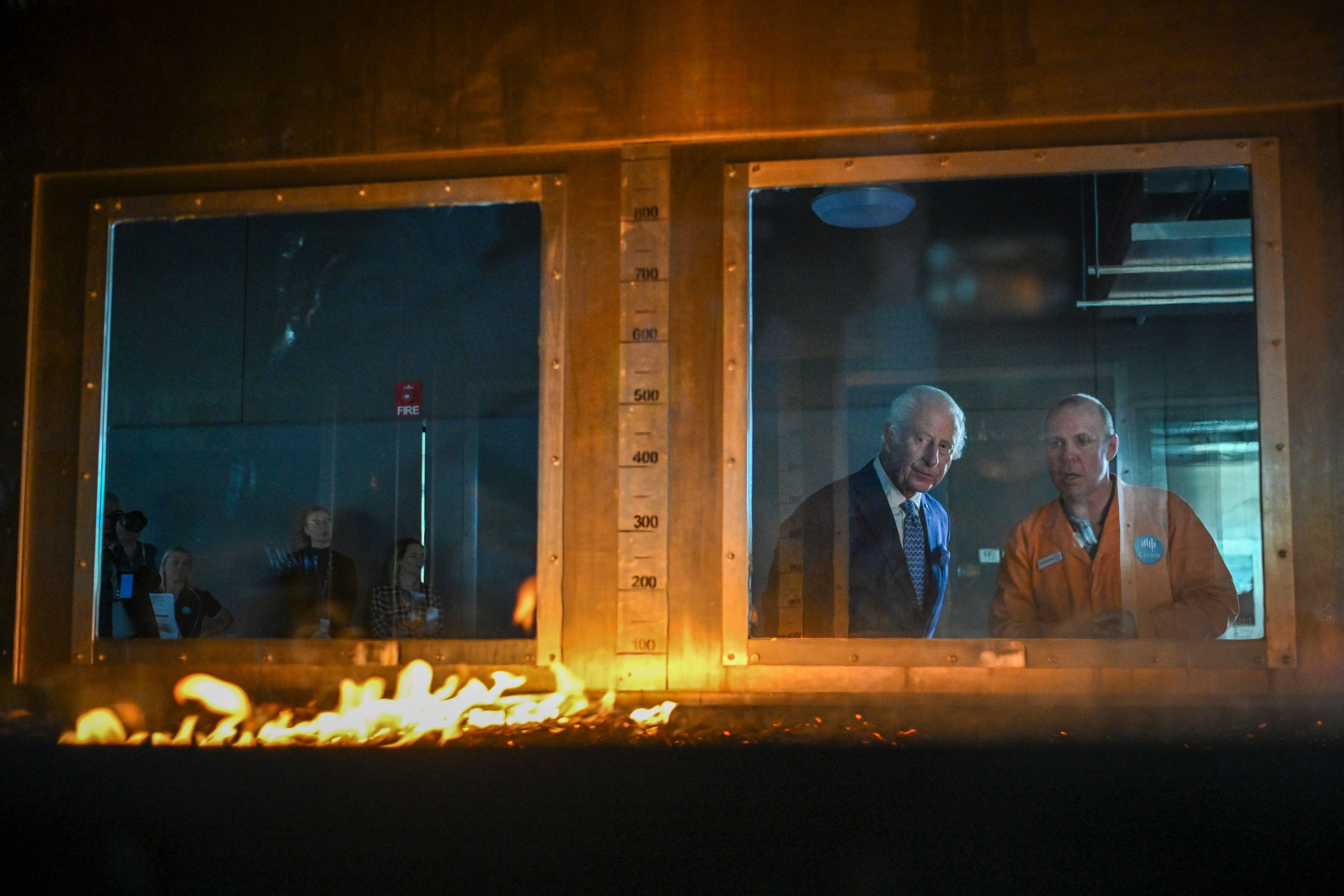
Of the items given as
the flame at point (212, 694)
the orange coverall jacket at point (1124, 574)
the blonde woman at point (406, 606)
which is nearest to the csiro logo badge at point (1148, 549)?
the orange coverall jacket at point (1124, 574)

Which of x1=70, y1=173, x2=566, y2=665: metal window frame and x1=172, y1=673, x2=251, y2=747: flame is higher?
x1=70, y1=173, x2=566, y2=665: metal window frame

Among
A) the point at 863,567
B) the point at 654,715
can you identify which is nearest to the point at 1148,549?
the point at 863,567

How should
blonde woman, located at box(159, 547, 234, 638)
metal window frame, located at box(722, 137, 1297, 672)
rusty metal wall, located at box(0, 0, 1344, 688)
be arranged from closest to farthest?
metal window frame, located at box(722, 137, 1297, 672), rusty metal wall, located at box(0, 0, 1344, 688), blonde woman, located at box(159, 547, 234, 638)

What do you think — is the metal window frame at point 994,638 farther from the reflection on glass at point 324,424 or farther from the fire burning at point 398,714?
the reflection on glass at point 324,424

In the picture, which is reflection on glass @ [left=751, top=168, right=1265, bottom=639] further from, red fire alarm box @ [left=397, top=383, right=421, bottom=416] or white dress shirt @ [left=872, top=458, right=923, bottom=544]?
red fire alarm box @ [left=397, top=383, right=421, bottom=416]

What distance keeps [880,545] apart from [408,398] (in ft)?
4.77

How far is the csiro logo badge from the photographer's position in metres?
2.75

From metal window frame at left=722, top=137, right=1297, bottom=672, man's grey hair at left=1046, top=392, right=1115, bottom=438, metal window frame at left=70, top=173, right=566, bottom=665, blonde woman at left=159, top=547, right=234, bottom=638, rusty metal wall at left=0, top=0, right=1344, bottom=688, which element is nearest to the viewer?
metal window frame at left=722, top=137, right=1297, bottom=672

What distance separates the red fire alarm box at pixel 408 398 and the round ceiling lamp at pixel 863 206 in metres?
1.29

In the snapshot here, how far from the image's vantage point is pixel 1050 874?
1496 mm

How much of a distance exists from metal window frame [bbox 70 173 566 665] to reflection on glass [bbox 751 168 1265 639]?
49 centimetres

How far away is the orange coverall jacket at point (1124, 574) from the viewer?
2637 millimetres

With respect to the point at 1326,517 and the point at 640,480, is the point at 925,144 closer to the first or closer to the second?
the point at 640,480

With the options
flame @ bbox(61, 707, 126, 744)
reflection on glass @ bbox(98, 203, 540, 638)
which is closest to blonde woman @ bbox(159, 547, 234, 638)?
reflection on glass @ bbox(98, 203, 540, 638)
